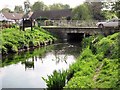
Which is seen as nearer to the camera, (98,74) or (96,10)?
(98,74)

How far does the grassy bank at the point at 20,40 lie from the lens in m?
33.8

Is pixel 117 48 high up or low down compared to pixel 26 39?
up

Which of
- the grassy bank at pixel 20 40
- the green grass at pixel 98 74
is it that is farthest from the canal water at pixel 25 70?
the green grass at pixel 98 74

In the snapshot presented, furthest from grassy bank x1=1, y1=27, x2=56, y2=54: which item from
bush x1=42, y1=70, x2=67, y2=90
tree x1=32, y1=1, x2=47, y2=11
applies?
tree x1=32, y1=1, x2=47, y2=11

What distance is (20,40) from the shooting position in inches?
1486

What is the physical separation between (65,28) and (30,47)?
45.7 feet

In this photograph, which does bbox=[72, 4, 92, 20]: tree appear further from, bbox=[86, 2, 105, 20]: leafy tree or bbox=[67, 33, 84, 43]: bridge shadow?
bbox=[67, 33, 84, 43]: bridge shadow

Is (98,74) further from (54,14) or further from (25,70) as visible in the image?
(54,14)

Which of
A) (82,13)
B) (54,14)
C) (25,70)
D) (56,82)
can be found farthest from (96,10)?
(56,82)

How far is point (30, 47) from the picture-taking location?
39.1 m

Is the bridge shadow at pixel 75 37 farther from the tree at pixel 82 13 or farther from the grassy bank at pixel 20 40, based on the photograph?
the tree at pixel 82 13

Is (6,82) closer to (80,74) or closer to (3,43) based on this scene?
(80,74)

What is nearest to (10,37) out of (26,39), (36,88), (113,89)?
(26,39)

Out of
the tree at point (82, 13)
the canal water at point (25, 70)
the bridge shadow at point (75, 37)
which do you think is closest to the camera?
the canal water at point (25, 70)
